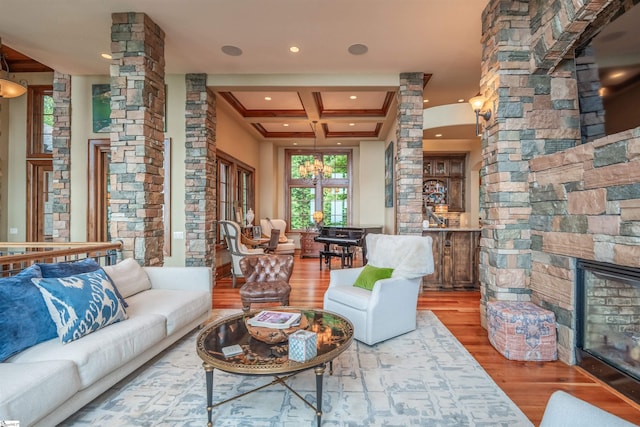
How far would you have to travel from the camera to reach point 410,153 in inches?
199

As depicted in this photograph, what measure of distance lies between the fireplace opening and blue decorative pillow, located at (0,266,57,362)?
3.91 m

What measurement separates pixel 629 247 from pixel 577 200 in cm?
55

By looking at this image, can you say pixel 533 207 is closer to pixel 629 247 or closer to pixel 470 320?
pixel 629 247

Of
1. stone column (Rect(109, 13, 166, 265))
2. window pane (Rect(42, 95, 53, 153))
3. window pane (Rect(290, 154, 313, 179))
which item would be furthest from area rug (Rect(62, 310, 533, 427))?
window pane (Rect(290, 154, 313, 179))

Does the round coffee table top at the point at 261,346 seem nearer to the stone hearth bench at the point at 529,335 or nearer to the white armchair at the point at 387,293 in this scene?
the white armchair at the point at 387,293

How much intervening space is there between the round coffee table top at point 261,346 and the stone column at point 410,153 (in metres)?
2.96

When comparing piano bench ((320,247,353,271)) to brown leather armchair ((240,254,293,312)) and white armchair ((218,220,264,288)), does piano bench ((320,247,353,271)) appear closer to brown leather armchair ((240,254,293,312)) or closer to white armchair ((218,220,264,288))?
white armchair ((218,220,264,288))

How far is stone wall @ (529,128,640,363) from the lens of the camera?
204cm

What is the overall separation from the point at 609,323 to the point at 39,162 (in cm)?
844

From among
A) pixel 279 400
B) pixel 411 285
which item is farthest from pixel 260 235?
pixel 279 400

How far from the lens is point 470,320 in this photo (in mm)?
3746

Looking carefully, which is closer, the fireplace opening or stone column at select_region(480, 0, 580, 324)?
the fireplace opening

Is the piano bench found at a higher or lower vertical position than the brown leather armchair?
lower

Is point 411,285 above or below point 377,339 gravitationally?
above
